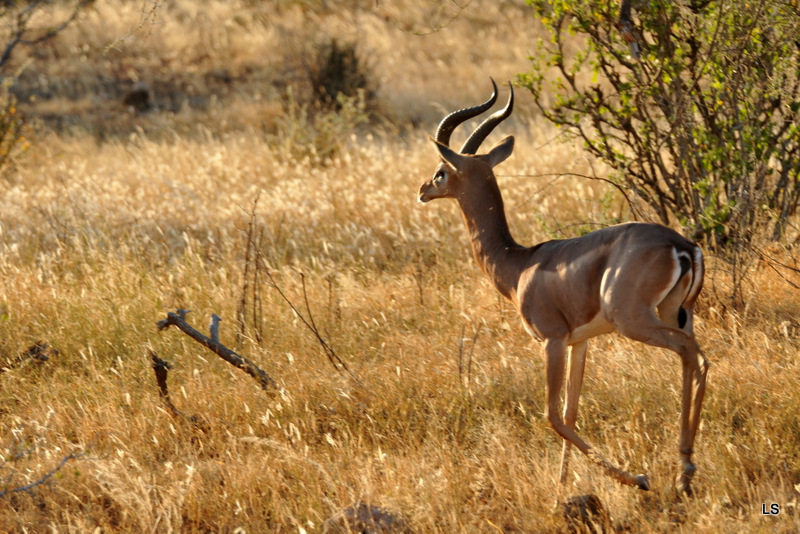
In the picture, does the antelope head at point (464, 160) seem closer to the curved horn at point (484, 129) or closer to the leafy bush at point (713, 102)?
the curved horn at point (484, 129)

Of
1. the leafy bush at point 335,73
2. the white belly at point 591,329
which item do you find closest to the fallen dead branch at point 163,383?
the white belly at point 591,329

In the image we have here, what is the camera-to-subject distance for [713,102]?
19.6 ft

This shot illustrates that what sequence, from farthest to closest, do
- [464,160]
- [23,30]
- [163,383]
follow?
[23,30]
[163,383]
[464,160]

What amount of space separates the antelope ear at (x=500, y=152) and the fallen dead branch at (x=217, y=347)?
1.75 m

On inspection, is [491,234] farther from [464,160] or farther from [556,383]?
[556,383]

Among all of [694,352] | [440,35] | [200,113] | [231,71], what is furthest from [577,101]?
[440,35]

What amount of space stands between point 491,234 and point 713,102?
258 centimetres

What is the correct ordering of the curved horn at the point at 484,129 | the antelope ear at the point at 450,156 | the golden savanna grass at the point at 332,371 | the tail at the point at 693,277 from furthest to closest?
the curved horn at the point at 484,129 < the antelope ear at the point at 450,156 < the golden savanna grass at the point at 332,371 < the tail at the point at 693,277

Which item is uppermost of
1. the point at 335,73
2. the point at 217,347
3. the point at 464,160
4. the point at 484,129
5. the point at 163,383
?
the point at 484,129

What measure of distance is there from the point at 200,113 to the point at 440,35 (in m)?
7.74

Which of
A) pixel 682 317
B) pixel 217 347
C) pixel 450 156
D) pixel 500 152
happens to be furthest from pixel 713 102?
pixel 217 347

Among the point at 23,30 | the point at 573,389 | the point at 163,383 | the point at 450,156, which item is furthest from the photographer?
the point at 23,30

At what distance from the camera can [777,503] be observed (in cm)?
355

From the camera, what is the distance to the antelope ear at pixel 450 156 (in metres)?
4.17
